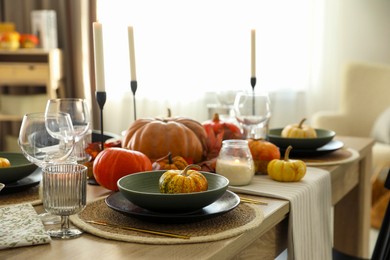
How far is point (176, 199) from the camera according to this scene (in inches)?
43.9

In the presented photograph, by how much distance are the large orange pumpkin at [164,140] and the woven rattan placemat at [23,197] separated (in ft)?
1.01

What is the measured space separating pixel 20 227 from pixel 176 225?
0.29 metres

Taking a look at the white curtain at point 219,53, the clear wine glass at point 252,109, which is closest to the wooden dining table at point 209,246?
the clear wine glass at point 252,109

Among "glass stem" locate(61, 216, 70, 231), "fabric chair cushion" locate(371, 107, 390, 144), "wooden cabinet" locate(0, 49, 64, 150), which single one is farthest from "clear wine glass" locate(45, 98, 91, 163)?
"wooden cabinet" locate(0, 49, 64, 150)

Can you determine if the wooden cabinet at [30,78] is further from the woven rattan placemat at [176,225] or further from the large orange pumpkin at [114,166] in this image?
the woven rattan placemat at [176,225]

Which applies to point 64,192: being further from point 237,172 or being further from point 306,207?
point 306,207

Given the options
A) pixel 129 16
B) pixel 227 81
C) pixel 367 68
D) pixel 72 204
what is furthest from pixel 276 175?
pixel 129 16

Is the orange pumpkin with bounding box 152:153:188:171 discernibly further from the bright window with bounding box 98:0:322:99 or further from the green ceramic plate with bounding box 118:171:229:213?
the bright window with bounding box 98:0:322:99

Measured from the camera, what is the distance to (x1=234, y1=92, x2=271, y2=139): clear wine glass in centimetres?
180

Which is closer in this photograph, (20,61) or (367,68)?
(367,68)

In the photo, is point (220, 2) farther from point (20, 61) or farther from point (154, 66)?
point (20, 61)

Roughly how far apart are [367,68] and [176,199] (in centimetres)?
307

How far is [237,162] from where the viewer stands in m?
1.46

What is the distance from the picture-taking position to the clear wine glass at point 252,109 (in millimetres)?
1803
